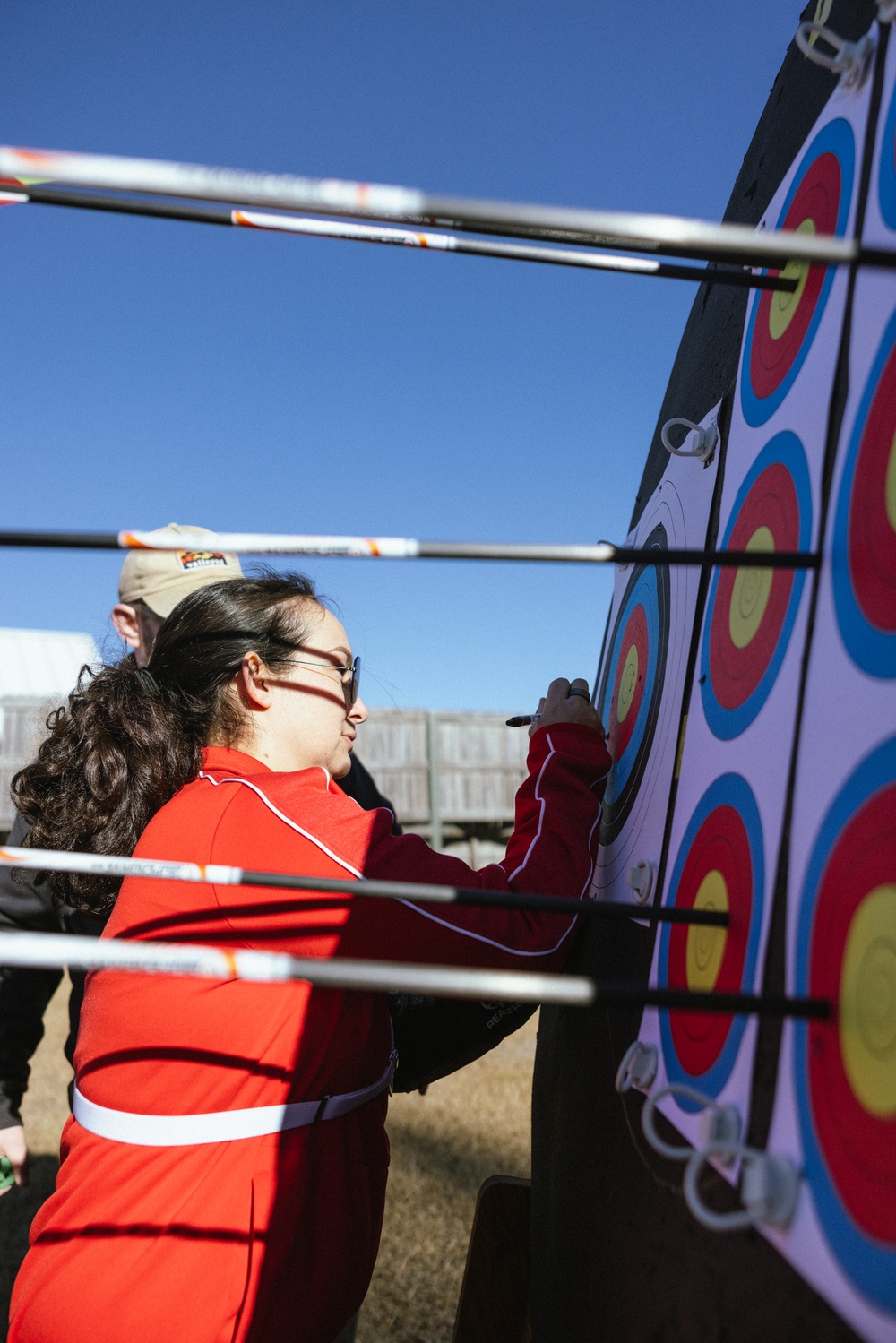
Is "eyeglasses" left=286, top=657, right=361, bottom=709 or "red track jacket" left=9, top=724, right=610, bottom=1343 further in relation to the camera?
"eyeglasses" left=286, top=657, right=361, bottom=709

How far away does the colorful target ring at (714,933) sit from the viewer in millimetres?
733

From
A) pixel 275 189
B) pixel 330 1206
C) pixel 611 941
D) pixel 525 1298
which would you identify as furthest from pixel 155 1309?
pixel 275 189

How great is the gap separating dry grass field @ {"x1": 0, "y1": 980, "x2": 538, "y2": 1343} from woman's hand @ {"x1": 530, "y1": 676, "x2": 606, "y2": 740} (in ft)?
5.98

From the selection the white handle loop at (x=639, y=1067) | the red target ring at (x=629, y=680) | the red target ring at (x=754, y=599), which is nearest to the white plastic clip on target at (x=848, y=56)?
the red target ring at (x=754, y=599)

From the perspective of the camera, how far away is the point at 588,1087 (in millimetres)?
1186

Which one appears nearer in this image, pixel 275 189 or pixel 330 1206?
pixel 275 189

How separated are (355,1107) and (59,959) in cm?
65

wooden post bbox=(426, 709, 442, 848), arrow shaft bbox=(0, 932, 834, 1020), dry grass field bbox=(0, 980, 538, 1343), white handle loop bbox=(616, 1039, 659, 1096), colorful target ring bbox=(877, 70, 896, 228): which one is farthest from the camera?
wooden post bbox=(426, 709, 442, 848)

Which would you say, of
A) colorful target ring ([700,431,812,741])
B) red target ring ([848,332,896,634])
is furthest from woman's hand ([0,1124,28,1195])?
red target ring ([848,332,896,634])

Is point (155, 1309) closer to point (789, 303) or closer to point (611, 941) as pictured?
point (611, 941)

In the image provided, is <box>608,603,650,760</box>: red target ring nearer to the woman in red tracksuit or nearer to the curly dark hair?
the woman in red tracksuit

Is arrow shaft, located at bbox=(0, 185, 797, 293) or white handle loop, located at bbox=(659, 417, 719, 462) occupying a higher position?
arrow shaft, located at bbox=(0, 185, 797, 293)

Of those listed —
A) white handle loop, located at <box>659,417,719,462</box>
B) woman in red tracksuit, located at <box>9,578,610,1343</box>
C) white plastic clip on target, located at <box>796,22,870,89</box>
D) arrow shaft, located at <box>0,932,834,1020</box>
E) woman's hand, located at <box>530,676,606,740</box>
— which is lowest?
woman in red tracksuit, located at <box>9,578,610,1343</box>

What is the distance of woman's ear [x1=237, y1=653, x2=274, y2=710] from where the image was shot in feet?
4.05
